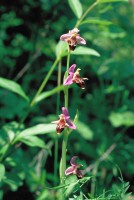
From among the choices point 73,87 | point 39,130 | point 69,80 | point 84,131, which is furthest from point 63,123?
point 73,87

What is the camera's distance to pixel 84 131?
2658 mm

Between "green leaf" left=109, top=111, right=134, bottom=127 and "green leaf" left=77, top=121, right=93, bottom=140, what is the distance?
150 millimetres

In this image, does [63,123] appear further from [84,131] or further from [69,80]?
[84,131]

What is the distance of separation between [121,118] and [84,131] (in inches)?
9.3

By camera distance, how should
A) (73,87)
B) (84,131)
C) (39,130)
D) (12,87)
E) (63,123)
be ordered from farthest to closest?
(73,87) < (84,131) < (12,87) < (39,130) < (63,123)

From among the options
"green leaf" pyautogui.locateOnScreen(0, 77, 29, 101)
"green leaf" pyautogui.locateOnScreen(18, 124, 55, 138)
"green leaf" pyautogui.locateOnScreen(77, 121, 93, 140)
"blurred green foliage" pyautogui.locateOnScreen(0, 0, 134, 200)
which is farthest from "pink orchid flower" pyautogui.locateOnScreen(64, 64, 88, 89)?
"green leaf" pyautogui.locateOnScreen(77, 121, 93, 140)

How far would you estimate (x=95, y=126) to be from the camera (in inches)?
110

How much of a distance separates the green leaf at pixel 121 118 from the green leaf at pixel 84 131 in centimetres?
15

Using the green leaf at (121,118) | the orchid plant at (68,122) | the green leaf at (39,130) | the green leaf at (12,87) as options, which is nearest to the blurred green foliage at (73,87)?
the green leaf at (121,118)

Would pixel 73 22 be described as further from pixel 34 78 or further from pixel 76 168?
pixel 76 168

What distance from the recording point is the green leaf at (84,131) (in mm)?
2610

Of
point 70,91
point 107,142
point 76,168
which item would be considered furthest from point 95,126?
point 76,168

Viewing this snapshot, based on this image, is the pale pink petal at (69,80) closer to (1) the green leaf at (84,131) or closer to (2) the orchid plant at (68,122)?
(2) the orchid plant at (68,122)

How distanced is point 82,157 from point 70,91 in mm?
541
